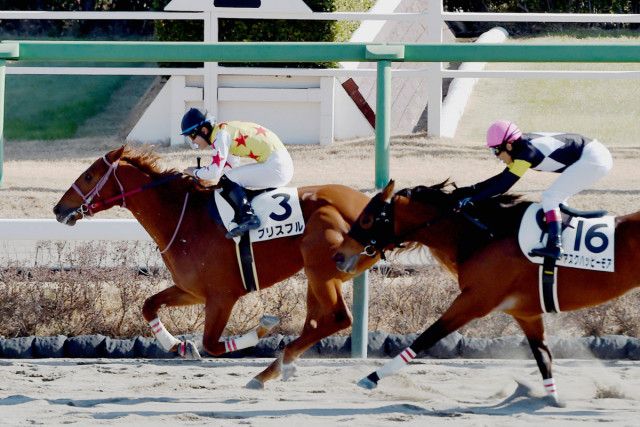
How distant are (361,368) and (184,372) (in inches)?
45.8

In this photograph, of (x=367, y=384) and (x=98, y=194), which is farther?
(x=98, y=194)

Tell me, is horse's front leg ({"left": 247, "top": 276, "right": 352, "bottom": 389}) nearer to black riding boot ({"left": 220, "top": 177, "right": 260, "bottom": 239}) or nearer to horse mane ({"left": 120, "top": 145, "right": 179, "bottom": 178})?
black riding boot ({"left": 220, "top": 177, "right": 260, "bottom": 239})

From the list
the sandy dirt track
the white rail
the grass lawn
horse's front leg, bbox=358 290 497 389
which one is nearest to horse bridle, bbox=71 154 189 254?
the white rail

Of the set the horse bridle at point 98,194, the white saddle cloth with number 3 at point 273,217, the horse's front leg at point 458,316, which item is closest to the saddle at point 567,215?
the horse's front leg at point 458,316

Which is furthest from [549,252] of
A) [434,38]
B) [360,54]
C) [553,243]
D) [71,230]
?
[434,38]

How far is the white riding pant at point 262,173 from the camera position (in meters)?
7.77

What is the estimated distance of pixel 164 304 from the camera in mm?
7934

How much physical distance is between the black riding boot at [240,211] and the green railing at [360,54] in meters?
1.11

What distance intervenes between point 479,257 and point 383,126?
1.70 m

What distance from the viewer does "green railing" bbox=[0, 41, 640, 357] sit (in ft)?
27.8

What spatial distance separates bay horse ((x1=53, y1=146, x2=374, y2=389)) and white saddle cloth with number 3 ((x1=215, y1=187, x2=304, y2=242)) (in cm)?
5

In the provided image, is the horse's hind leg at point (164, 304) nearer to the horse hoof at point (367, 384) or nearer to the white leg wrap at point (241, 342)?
the white leg wrap at point (241, 342)

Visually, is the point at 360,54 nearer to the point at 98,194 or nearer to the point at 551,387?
the point at 98,194

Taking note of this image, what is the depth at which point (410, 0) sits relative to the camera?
17.5m
